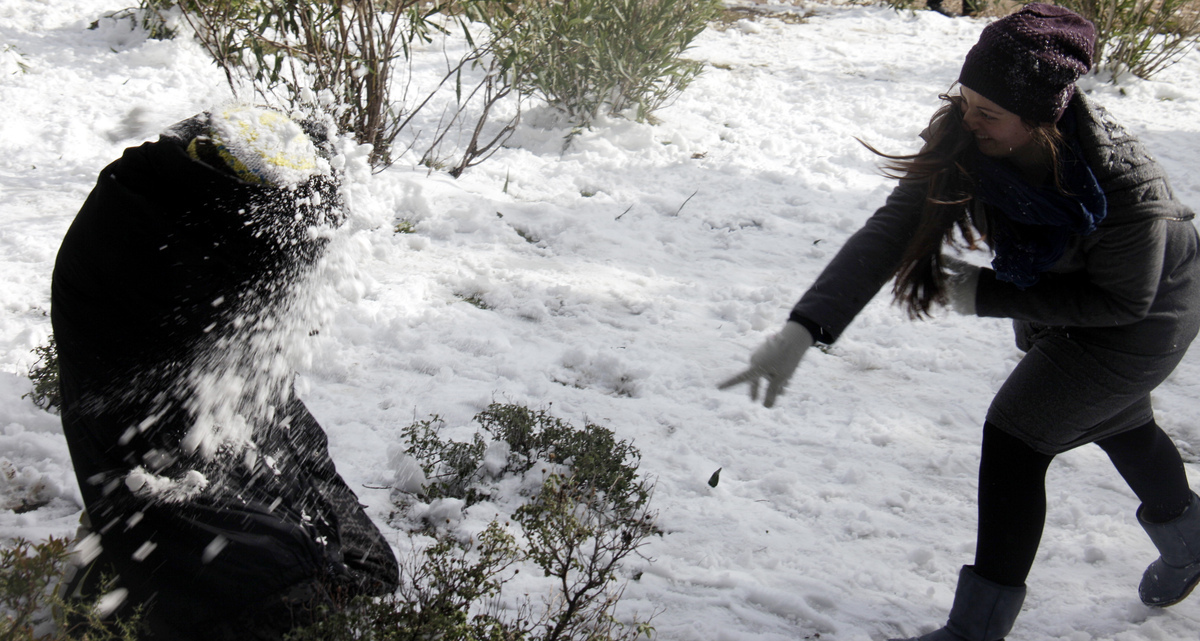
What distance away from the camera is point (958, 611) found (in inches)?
72.7

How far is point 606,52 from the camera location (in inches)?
226

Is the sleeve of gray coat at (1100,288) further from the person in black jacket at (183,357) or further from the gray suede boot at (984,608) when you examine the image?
the person in black jacket at (183,357)

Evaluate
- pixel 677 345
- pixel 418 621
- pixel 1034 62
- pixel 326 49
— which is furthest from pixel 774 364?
pixel 326 49

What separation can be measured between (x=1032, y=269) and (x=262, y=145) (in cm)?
158

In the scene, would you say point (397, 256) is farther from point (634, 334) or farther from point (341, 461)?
point (341, 461)

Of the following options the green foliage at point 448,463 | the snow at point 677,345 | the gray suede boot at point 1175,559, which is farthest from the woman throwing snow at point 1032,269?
the green foliage at point 448,463

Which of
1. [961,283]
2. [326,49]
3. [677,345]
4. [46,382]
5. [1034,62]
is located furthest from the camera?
[326,49]

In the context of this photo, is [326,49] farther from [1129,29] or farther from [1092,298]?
[1129,29]

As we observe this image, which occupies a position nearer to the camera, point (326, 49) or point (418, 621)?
point (418, 621)

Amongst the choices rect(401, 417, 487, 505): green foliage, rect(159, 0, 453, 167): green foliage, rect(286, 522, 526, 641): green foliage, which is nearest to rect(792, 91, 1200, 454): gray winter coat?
rect(286, 522, 526, 641): green foliage

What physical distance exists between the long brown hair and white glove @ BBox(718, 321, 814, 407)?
34cm

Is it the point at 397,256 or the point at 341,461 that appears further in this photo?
the point at 397,256

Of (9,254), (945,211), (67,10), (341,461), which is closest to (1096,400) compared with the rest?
Result: (945,211)

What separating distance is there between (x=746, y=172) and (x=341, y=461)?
3.85m
